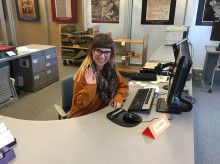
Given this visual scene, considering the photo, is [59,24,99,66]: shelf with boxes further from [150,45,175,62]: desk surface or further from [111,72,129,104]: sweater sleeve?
[111,72,129,104]: sweater sleeve

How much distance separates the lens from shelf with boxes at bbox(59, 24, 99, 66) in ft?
15.1

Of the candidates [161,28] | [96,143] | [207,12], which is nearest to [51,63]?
[161,28]

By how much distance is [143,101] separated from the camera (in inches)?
56.9

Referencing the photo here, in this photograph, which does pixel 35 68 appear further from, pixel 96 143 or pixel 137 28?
pixel 137 28

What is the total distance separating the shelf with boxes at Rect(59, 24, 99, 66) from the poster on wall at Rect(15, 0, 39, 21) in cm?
127

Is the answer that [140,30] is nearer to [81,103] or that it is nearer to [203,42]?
[203,42]

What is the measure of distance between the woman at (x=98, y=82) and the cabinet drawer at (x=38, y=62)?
2.03 metres

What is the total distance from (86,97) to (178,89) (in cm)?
64

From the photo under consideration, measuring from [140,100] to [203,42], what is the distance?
361 centimetres

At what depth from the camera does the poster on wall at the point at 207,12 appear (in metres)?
4.01

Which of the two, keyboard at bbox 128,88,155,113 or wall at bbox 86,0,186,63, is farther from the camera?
wall at bbox 86,0,186,63

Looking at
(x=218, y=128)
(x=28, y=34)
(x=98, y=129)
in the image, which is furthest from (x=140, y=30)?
(x=98, y=129)

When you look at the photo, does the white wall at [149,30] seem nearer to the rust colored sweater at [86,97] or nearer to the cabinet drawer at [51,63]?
the cabinet drawer at [51,63]

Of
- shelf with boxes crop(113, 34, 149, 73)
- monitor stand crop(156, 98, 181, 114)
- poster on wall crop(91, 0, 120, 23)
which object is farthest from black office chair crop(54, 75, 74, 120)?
poster on wall crop(91, 0, 120, 23)
